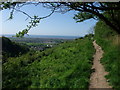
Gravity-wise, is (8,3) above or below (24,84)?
above

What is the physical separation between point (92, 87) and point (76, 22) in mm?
12869

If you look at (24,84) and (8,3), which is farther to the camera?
(24,84)

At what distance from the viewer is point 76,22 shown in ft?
66.7

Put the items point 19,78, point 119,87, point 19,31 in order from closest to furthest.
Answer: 1. point 119,87
2. point 19,31
3. point 19,78

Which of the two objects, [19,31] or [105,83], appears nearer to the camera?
[105,83]

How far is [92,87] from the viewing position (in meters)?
8.48

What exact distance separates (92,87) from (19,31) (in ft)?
18.2

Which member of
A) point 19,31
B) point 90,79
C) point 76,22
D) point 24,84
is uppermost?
point 76,22

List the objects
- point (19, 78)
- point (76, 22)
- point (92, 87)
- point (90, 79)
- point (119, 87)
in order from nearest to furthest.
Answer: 1. point (119, 87)
2. point (92, 87)
3. point (90, 79)
4. point (19, 78)
5. point (76, 22)

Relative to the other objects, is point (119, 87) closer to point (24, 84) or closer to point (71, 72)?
point (71, 72)

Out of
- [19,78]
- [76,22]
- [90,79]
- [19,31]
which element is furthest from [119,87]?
[76,22]

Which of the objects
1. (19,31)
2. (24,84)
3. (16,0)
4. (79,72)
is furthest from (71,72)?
(16,0)

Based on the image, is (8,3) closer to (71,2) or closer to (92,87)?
(71,2)

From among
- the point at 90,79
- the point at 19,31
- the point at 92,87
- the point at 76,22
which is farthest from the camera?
the point at 76,22
